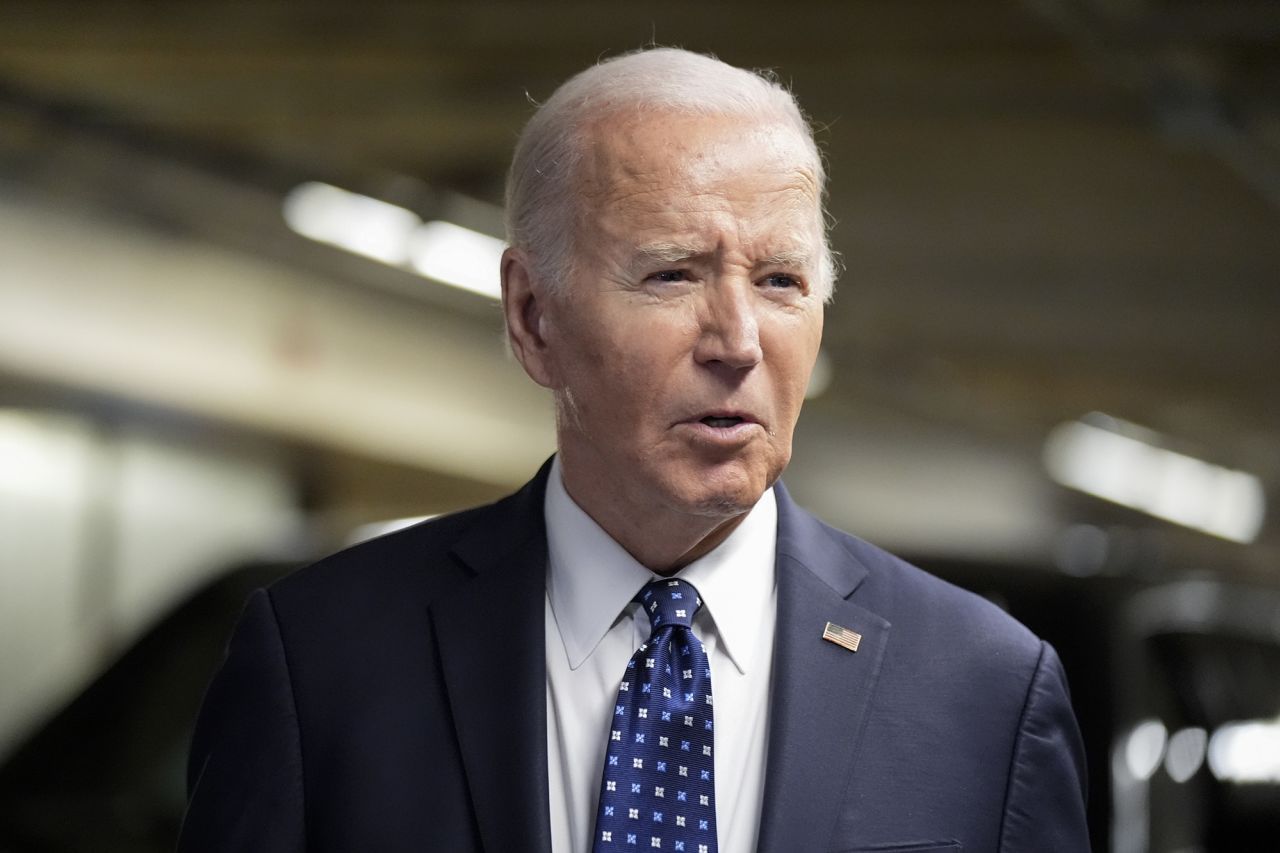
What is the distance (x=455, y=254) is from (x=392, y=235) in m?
0.28

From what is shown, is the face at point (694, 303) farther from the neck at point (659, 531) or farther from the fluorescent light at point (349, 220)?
the fluorescent light at point (349, 220)

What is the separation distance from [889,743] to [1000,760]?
129 millimetres

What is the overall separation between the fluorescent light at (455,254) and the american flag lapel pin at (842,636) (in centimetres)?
579

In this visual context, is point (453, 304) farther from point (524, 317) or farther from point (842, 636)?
point (842, 636)

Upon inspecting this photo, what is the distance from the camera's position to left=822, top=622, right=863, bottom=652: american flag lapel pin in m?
2.27

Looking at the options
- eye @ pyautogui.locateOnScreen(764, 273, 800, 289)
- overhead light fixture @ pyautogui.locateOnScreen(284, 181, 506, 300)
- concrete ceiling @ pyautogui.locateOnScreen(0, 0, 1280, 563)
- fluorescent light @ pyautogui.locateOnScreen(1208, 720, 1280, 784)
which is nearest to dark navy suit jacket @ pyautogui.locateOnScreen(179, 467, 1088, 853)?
eye @ pyautogui.locateOnScreen(764, 273, 800, 289)

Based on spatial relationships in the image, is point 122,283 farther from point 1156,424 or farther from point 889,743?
point 1156,424

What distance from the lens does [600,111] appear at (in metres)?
2.25

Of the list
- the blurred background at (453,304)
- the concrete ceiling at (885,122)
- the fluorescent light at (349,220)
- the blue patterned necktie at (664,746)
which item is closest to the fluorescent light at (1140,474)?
the blurred background at (453,304)

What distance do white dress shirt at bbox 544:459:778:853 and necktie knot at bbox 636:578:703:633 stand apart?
11mm

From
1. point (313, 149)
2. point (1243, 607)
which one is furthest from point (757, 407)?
point (313, 149)

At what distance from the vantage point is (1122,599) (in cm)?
492

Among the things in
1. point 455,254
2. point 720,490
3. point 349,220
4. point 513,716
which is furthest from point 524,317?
point 455,254

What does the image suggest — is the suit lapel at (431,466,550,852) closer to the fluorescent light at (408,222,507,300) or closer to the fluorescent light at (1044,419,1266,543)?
the fluorescent light at (408,222,507,300)
